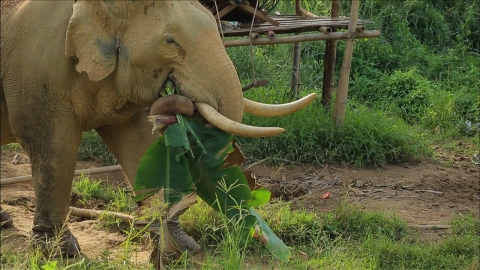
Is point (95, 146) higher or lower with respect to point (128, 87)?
lower

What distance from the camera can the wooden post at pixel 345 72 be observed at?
306 inches

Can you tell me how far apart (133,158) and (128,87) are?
34.6 inches

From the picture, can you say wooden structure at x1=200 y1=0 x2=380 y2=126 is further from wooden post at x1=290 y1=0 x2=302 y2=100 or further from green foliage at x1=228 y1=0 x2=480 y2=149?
green foliage at x1=228 y1=0 x2=480 y2=149

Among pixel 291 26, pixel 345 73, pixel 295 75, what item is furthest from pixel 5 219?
pixel 295 75

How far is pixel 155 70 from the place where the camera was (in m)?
4.74

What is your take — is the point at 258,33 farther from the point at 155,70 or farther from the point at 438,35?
the point at 438,35

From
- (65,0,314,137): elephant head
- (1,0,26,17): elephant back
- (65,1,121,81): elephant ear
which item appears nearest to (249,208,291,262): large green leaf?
(65,0,314,137): elephant head

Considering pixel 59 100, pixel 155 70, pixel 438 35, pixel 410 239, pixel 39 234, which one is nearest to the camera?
pixel 155 70

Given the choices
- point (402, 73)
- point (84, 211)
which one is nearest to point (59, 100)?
point (84, 211)

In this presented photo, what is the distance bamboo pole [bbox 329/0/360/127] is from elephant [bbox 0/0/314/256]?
2840 millimetres

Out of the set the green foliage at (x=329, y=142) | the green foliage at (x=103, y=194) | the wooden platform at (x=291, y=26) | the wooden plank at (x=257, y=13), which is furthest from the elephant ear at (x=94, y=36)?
the green foliage at (x=329, y=142)

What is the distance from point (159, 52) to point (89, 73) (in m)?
0.45

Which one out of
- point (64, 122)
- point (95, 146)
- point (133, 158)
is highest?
point (64, 122)

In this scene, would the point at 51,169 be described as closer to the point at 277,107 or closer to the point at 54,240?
the point at 54,240
